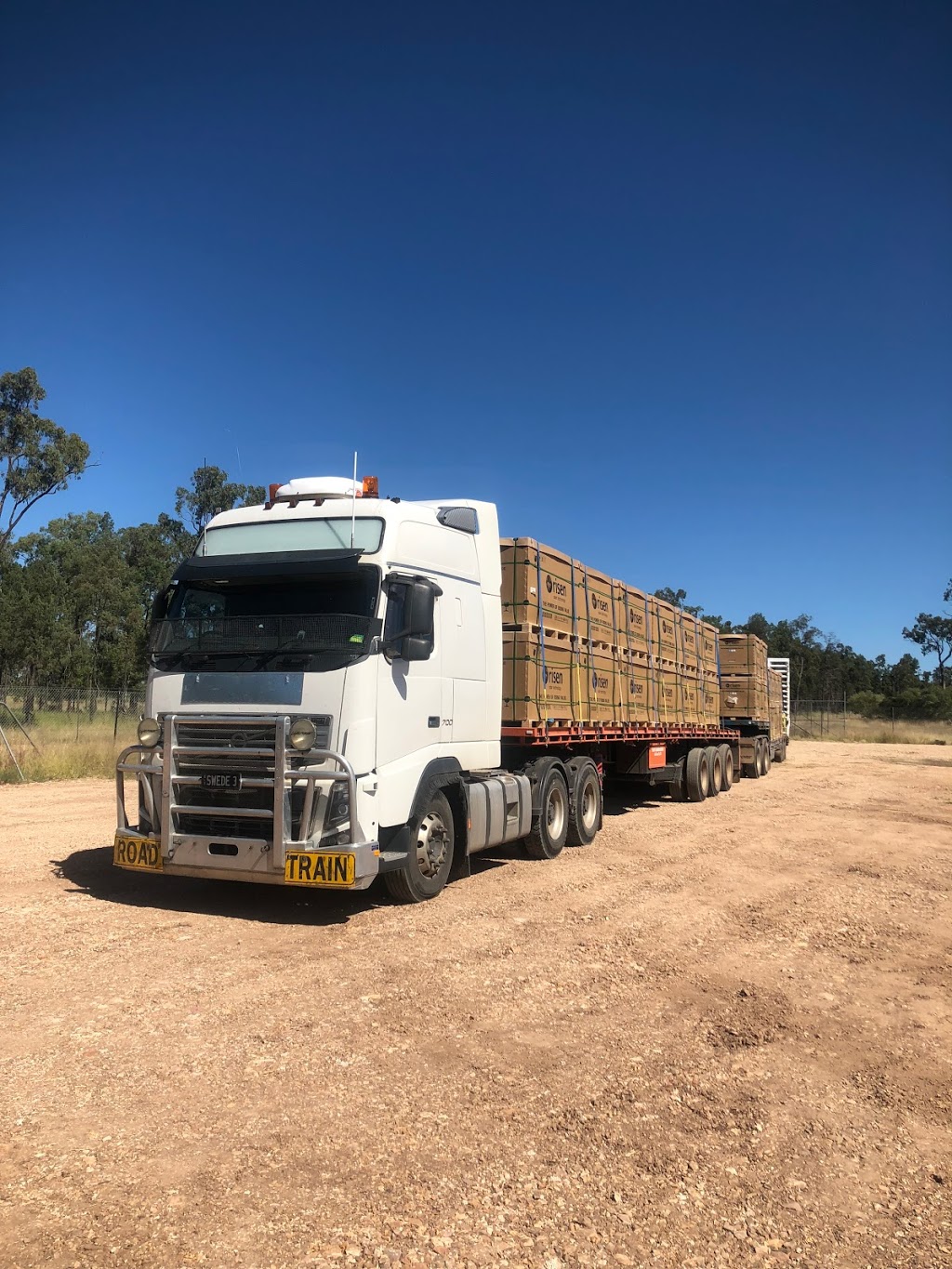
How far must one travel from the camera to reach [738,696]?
23.4 m

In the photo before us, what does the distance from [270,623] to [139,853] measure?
→ 2132 mm

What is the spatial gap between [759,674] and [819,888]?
16.4m

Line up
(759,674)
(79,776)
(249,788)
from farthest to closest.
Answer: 1. (759,674)
2. (79,776)
3. (249,788)

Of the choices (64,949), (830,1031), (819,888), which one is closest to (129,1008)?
(64,949)

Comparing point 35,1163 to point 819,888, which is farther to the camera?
point 819,888

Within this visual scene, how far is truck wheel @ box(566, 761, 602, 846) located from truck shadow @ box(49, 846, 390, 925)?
3.34m

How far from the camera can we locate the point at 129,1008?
513 cm

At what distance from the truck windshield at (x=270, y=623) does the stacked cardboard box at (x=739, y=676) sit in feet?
56.1

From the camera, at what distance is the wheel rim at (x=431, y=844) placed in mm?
7773

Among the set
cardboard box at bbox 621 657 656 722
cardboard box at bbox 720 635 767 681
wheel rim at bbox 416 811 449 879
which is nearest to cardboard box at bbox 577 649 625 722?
cardboard box at bbox 621 657 656 722

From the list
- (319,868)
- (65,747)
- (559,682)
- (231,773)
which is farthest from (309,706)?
(65,747)

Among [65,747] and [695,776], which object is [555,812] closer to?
[695,776]

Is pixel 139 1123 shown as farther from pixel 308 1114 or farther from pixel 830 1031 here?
pixel 830 1031

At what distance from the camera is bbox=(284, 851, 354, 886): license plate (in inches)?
257
